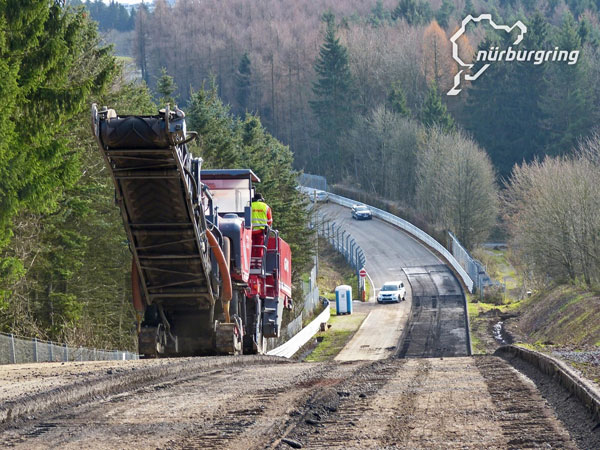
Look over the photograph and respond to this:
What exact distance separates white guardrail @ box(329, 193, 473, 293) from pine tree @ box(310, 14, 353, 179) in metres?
14.7

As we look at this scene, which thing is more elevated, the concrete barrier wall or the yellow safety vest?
the yellow safety vest

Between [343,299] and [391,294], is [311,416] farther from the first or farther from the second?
[391,294]

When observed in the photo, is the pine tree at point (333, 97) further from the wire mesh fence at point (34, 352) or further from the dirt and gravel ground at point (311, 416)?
the dirt and gravel ground at point (311, 416)

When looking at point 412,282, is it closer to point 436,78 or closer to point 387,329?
point 387,329

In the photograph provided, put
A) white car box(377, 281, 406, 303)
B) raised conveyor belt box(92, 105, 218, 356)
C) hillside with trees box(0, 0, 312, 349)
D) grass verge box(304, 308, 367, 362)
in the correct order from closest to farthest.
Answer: raised conveyor belt box(92, 105, 218, 356)
hillside with trees box(0, 0, 312, 349)
grass verge box(304, 308, 367, 362)
white car box(377, 281, 406, 303)

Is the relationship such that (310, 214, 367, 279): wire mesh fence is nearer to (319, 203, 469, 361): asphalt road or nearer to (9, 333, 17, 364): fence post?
(319, 203, 469, 361): asphalt road

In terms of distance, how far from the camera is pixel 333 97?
4380 inches

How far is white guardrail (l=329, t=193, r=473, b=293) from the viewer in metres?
60.8

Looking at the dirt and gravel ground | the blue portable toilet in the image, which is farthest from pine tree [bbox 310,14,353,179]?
the dirt and gravel ground

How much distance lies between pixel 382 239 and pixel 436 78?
1499 inches

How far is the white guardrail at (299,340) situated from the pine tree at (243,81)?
282 feet

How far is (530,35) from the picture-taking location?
10106 cm

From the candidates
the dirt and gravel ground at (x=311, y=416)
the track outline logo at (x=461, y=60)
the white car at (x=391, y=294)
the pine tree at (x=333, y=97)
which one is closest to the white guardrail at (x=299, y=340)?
the white car at (x=391, y=294)

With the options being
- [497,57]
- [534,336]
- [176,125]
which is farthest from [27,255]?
[497,57]
